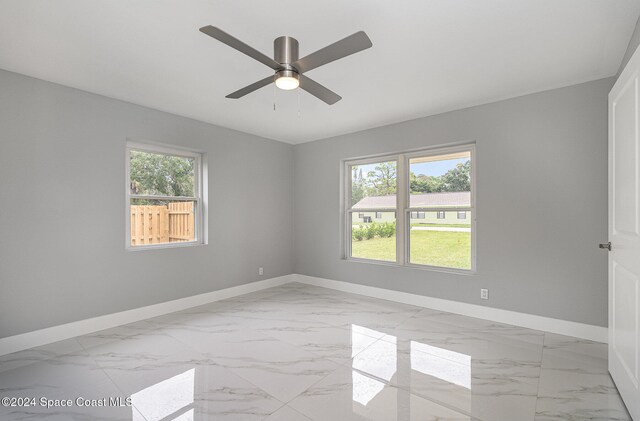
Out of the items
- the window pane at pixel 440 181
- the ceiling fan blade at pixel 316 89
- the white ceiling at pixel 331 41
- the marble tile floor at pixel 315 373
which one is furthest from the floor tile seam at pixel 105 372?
the window pane at pixel 440 181

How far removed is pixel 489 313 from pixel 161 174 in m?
4.29

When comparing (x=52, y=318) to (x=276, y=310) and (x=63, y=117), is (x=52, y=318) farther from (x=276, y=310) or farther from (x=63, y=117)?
(x=276, y=310)

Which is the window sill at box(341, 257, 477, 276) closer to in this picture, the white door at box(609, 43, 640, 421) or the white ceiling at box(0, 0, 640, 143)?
the white door at box(609, 43, 640, 421)

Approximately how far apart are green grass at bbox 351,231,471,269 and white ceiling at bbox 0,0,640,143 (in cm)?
164

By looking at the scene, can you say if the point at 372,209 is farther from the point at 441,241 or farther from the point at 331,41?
the point at 331,41

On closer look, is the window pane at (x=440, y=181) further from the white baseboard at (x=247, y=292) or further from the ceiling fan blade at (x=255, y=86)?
the ceiling fan blade at (x=255, y=86)

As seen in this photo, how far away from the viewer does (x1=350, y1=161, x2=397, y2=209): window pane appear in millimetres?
4570

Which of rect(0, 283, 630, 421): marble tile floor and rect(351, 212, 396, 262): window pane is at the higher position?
rect(351, 212, 396, 262): window pane

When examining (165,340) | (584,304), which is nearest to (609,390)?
(584,304)

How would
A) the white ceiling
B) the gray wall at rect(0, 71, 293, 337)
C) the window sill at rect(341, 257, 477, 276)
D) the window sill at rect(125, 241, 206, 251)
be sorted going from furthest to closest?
the window sill at rect(341, 257, 477, 276), the window sill at rect(125, 241, 206, 251), the gray wall at rect(0, 71, 293, 337), the white ceiling

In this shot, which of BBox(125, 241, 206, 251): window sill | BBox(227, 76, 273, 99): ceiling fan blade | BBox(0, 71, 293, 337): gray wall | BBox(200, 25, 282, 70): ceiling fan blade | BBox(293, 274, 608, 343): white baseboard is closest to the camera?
BBox(200, 25, 282, 70): ceiling fan blade

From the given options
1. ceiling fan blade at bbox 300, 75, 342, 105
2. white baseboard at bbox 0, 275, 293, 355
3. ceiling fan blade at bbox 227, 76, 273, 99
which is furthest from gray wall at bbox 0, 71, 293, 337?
ceiling fan blade at bbox 300, 75, 342, 105

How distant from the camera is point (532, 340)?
3.00 metres

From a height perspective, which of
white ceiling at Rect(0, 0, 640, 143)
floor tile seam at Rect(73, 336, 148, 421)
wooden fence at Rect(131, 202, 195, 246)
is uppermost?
white ceiling at Rect(0, 0, 640, 143)
